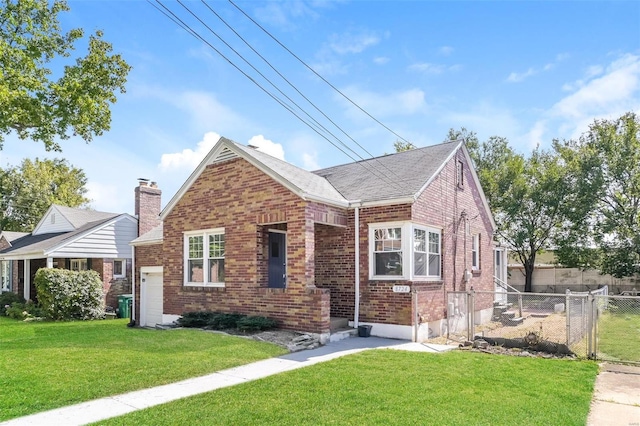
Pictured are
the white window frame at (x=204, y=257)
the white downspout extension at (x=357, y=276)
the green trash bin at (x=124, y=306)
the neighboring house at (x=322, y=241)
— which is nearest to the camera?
the neighboring house at (x=322, y=241)

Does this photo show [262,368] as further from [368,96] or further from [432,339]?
[368,96]

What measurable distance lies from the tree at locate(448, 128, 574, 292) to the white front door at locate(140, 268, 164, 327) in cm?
2139

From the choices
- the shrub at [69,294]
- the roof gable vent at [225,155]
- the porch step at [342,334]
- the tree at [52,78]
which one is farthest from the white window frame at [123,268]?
the porch step at [342,334]

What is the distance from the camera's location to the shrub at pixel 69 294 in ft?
59.0

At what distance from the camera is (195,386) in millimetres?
6902

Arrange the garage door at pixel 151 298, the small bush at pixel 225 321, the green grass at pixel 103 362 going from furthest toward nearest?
1. the garage door at pixel 151 298
2. the small bush at pixel 225 321
3. the green grass at pixel 103 362

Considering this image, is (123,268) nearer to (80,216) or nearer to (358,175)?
(80,216)

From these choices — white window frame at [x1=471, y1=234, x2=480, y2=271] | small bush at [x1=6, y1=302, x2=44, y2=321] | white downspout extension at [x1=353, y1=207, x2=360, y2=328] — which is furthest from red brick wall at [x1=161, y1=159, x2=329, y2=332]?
white window frame at [x1=471, y1=234, x2=480, y2=271]

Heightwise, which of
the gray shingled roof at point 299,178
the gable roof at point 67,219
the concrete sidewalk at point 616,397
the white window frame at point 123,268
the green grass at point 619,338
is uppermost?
the gray shingled roof at point 299,178

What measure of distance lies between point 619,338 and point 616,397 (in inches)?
245

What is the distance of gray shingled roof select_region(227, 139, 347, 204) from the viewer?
38.7 ft

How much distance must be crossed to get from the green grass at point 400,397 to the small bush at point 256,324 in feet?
10.5

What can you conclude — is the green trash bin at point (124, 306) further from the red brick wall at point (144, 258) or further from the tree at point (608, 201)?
the tree at point (608, 201)

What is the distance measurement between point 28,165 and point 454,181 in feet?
125
